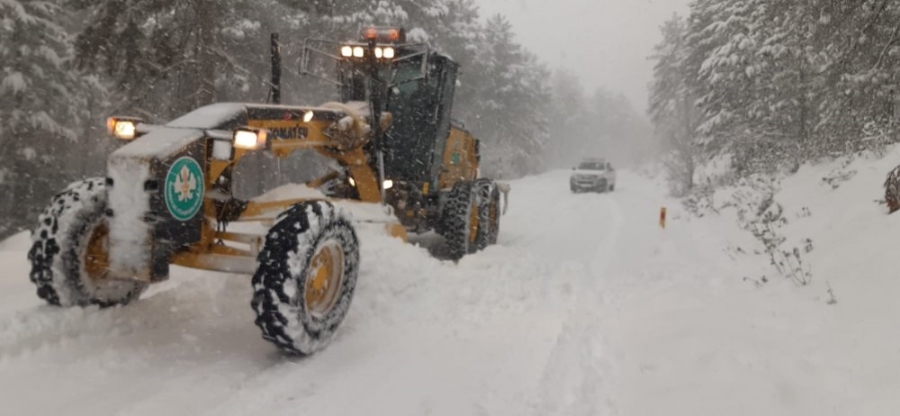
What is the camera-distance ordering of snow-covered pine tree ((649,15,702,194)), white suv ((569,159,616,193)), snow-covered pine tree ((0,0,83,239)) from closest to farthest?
1. snow-covered pine tree ((0,0,83,239))
2. snow-covered pine tree ((649,15,702,194))
3. white suv ((569,159,616,193))

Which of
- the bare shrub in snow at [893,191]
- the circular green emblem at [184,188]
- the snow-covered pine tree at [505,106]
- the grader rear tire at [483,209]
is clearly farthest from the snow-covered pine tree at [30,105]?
the snow-covered pine tree at [505,106]

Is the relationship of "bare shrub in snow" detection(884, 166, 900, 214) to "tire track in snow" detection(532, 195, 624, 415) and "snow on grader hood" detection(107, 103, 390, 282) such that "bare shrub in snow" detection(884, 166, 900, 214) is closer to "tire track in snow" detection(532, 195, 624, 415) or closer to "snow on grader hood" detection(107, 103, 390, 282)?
"tire track in snow" detection(532, 195, 624, 415)

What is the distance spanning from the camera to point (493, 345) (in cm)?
512

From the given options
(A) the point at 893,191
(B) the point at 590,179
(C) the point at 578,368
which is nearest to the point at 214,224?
(C) the point at 578,368

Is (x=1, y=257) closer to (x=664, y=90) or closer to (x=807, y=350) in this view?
(x=807, y=350)

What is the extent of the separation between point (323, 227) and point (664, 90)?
47662 millimetres

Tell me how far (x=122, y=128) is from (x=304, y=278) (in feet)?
6.22

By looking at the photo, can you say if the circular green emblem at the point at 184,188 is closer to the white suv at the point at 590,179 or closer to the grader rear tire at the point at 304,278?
the grader rear tire at the point at 304,278

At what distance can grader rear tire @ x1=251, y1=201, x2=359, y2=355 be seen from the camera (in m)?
4.13

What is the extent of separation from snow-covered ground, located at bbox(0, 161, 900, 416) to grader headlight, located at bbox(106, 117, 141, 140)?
1379 millimetres

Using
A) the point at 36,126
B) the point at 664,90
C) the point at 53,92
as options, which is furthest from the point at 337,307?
the point at 664,90

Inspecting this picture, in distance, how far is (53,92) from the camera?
1911 cm

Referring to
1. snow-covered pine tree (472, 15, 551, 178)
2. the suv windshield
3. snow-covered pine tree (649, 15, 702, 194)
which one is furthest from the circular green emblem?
snow-covered pine tree (472, 15, 551, 178)

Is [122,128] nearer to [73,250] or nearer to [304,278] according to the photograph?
[73,250]
